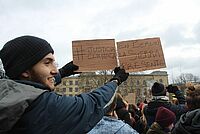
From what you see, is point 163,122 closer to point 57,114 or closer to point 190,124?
A: point 190,124

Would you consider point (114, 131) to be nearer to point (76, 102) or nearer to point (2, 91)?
point (76, 102)

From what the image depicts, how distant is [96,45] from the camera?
3488 millimetres

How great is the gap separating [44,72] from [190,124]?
2.14m

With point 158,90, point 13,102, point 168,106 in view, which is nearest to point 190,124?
point 168,106

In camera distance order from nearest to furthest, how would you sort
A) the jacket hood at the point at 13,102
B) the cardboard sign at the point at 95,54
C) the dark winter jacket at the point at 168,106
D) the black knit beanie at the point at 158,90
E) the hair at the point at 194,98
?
the jacket hood at the point at 13,102, the cardboard sign at the point at 95,54, the hair at the point at 194,98, the dark winter jacket at the point at 168,106, the black knit beanie at the point at 158,90

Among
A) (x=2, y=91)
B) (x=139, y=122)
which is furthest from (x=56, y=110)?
(x=139, y=122)

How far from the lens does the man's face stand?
195cm

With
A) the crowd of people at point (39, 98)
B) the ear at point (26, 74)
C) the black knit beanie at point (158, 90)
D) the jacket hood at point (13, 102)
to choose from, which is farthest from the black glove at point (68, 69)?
the black knit beanie at point (158, 90)

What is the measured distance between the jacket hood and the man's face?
0.65ft

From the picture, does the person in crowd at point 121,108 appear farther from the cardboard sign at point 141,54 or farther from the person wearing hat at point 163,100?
the cardboard sign at point 141,54

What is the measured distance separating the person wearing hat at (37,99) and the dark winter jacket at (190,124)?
1.67 m

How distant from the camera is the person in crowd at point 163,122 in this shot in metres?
4.46

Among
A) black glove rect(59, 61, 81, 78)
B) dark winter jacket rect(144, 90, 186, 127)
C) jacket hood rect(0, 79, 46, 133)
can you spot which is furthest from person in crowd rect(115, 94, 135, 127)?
jacket hood rect(0, 79, 46, 133)

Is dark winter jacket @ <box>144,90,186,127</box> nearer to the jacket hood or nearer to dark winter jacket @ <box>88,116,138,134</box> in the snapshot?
dark winter jacket @ <box>88,116,138,134</box>
